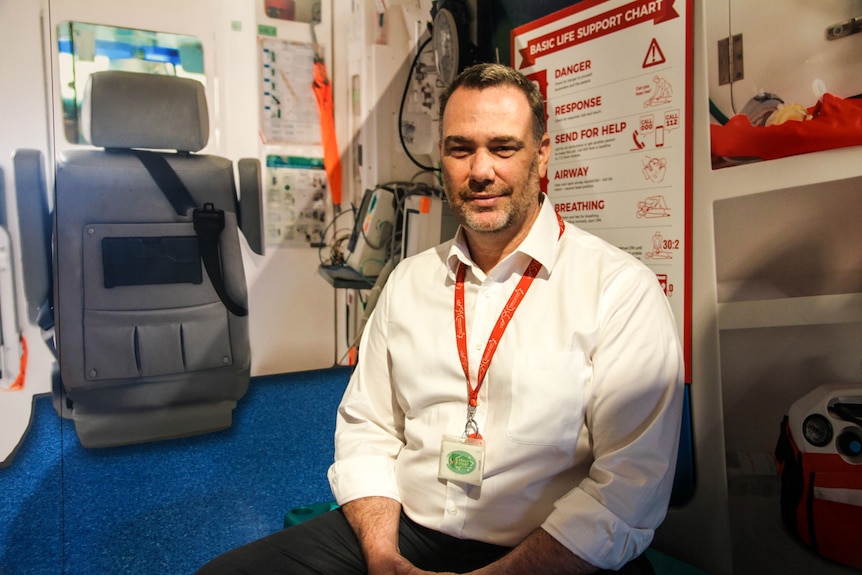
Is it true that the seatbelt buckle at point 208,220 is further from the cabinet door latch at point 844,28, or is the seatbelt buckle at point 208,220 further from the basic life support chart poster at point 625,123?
the cabinet door latch at point 844,28

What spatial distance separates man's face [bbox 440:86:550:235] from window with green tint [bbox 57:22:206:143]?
921 millimetres

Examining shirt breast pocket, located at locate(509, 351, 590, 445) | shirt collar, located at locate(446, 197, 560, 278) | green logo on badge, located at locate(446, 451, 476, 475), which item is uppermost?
shirt collar, located at locate(446, 197, 560, 278)

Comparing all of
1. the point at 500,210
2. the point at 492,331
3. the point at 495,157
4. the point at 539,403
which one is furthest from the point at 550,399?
→ the point at 495,157

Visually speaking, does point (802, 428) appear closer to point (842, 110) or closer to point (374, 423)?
point (842, 110)

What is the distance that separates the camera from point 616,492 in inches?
44.3

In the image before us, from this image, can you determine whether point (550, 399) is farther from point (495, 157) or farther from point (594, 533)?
point (495, 157)

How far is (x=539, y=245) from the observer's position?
1355 millimetres

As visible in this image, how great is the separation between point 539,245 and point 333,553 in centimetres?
90

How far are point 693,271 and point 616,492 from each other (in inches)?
27.2

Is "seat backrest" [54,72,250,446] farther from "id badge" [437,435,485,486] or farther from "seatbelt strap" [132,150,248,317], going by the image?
"id badge" [437,435,485,486]

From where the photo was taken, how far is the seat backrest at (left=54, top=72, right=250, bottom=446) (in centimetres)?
163

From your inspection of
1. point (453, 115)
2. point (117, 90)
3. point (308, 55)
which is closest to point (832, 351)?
point (453, 115)

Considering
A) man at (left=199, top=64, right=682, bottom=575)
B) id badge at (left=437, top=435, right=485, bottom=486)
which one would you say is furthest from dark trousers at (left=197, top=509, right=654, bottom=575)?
id badge at (left=437, top=435, right=485, bottom=486)

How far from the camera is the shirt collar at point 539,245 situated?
1.35m
